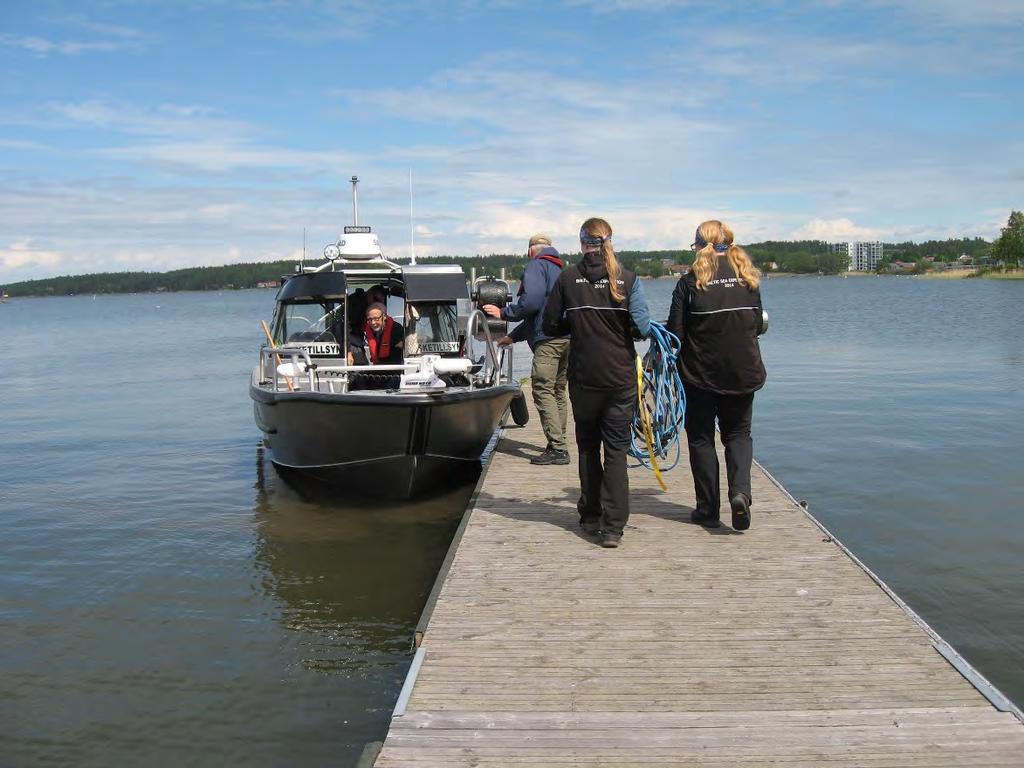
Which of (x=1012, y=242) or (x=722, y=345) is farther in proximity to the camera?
(x=1012, y=242)

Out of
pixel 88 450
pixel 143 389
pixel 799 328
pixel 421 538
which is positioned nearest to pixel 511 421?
pixel 421 538

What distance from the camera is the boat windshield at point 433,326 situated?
430 inches

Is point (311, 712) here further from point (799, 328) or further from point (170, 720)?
point (799, 328)

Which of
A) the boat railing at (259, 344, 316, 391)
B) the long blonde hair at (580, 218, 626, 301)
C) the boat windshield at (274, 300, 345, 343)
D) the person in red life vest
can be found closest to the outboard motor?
the person in red life vest

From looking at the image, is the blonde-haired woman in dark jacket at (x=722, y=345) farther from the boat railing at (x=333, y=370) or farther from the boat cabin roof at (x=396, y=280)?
the boat cabin roof at (x=396, y=280)

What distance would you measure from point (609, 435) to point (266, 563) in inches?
158

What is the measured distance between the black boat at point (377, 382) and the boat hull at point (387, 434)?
0.01 meters

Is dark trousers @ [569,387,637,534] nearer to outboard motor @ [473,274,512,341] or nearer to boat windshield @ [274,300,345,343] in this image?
outboard motor @ [473,274,512,341]

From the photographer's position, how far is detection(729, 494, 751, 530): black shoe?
6316 millimetres

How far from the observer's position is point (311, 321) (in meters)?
11.2

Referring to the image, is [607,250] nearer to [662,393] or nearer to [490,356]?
[662,393]

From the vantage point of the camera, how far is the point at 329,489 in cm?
1082

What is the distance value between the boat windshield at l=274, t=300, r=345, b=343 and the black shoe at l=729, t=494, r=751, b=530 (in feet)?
19.1

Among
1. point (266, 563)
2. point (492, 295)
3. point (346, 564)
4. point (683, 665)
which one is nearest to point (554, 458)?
point (492, 295)
